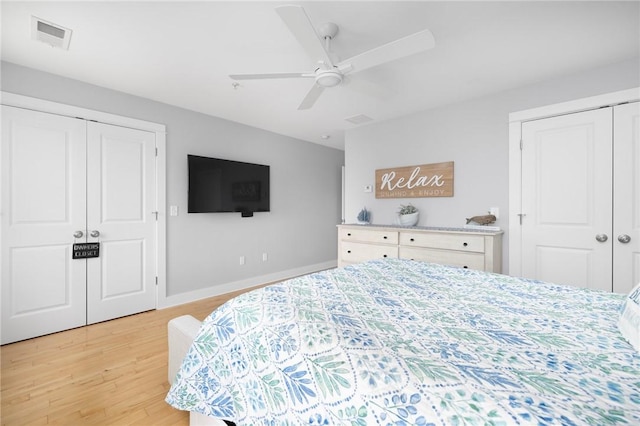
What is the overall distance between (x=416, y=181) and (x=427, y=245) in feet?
3.10

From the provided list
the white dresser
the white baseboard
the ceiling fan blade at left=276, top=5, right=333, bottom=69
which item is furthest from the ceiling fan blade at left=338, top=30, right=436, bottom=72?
the white baseboard

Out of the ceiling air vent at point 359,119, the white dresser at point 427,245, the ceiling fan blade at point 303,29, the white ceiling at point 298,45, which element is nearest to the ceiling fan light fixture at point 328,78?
the ceiling fan blade at point 303,29

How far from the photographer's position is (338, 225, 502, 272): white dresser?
104 inches

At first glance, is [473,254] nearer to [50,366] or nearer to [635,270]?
[635,270]

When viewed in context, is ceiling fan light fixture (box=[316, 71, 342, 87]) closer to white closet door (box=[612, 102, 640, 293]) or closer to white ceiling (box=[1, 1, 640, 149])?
white ceiling (box=[1, 1, 640, 149])

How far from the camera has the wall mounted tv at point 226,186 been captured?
3.37m

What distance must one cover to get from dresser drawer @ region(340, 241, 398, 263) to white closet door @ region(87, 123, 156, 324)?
7.68 feet

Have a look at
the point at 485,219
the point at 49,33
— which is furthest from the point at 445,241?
the point at 49,33

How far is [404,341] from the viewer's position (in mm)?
872

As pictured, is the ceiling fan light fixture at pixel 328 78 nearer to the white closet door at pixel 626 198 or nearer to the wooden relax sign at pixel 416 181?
the wooden relax sign at pixel 416 181

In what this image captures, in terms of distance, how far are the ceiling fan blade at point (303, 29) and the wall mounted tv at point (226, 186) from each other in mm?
2275

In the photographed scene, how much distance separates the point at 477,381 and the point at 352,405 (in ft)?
1.02

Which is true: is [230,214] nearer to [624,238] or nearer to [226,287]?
[226,287]

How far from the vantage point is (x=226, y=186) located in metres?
3.62
